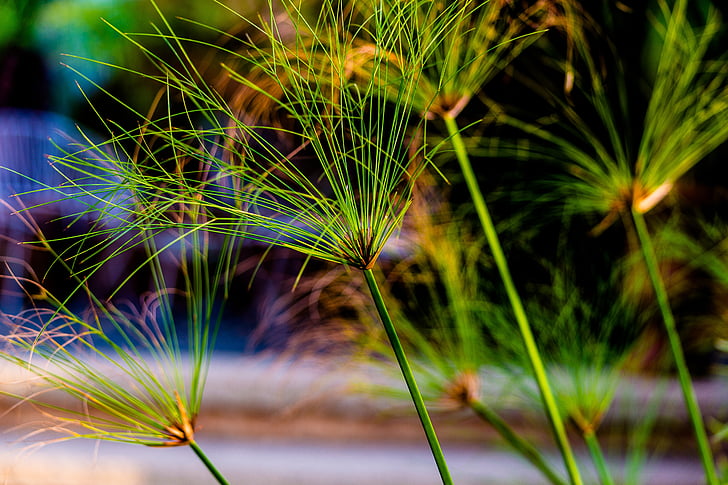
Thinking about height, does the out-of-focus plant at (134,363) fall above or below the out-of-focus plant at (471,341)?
below

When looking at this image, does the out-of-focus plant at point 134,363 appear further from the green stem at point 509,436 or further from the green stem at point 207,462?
the green stem at point 509,436

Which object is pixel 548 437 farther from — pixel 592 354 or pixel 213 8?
pixel 213 8

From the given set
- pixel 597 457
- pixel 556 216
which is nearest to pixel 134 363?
pixel 597 457

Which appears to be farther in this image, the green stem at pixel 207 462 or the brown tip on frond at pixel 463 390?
the brown tip on frond at pixel 463 390

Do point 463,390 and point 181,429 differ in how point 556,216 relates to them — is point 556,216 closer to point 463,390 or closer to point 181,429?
point 463,390

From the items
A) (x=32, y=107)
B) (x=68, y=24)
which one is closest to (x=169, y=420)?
(x=68, y=24)

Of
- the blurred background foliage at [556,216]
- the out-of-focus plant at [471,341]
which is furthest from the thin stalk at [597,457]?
the blurred background foliage at [556,216]

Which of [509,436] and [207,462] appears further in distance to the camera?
[509,436]

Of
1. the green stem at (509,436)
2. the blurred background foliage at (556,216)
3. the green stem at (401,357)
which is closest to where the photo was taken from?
the green stem at (401,357)

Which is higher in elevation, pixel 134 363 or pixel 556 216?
pixel 556 216

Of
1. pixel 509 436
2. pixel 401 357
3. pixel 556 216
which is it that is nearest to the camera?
pixel 401 357

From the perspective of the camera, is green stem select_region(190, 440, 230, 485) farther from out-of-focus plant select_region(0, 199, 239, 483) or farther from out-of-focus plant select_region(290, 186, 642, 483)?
out-of-focus plant select_region(290, 186, 642, 483)
